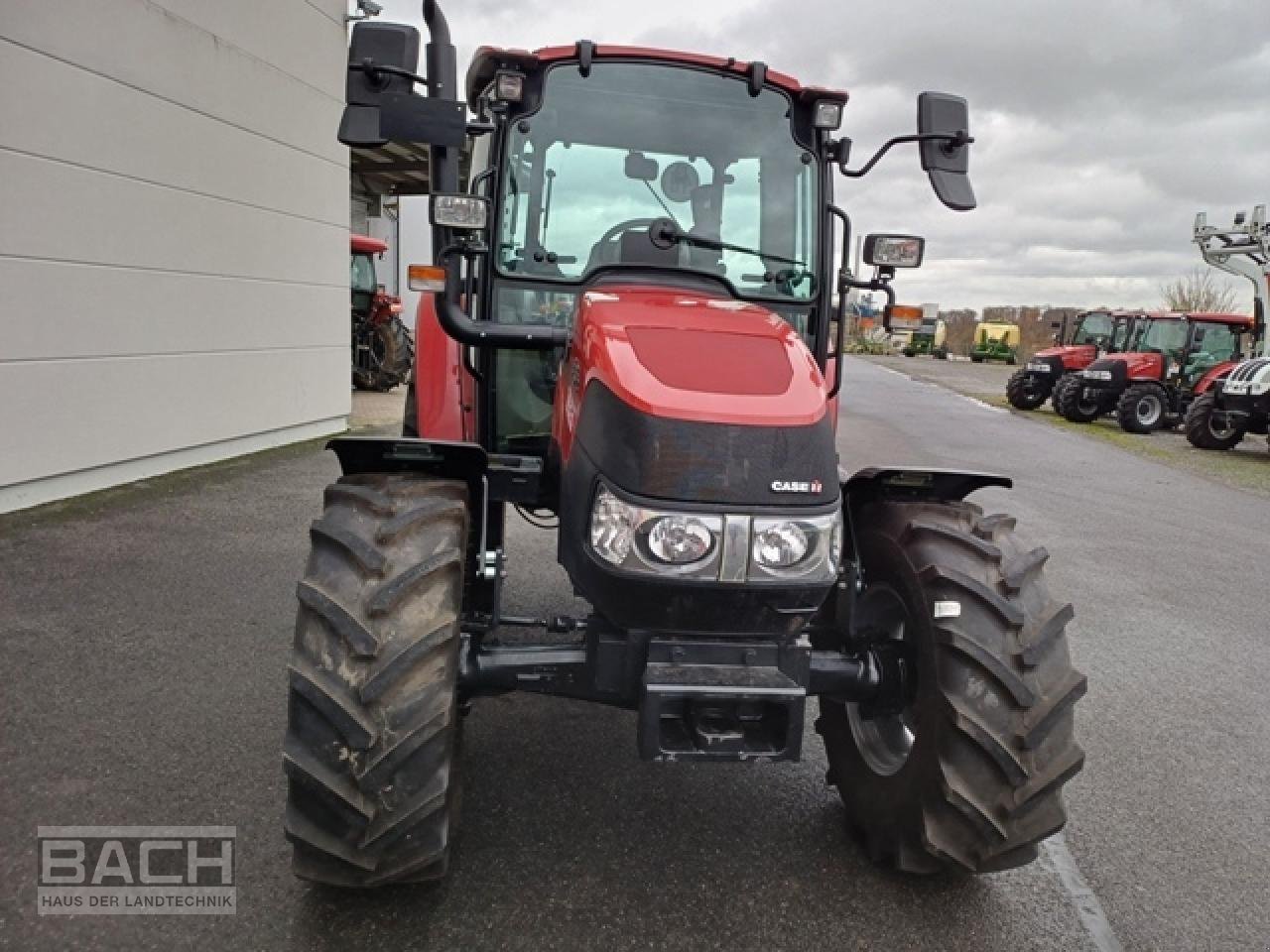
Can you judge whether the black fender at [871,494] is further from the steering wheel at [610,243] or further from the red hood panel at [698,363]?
the steering wheel at [610,243]

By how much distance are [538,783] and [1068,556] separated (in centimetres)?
555

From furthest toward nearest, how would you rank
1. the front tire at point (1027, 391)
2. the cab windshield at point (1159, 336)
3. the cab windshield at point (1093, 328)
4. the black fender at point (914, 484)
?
the cab windshield at point (1093, 328), the front tire at point (1027, 391), the cab windshield at point (1159, 336), the black fender at point (914, 484)

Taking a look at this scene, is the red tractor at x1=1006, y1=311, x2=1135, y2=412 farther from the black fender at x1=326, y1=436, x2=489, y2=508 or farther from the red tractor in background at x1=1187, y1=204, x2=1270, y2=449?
the black fender at x1=326, y1=436, x2=489, y2=508

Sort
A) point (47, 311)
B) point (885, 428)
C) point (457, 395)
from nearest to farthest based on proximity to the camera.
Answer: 1. point (457, 395)
2. point (47, 311)
3. point (885, 428)

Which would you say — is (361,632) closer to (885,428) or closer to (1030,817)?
(1030,817)

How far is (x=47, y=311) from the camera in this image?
654 cm

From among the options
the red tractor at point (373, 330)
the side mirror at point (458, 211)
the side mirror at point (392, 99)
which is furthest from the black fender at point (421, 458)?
the red tractor at point (373, 330)

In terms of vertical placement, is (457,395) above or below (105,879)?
above

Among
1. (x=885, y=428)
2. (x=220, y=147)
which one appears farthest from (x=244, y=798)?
(x=885, y=428)

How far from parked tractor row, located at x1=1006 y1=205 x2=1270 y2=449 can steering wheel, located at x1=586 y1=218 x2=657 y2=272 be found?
1480 centimetres

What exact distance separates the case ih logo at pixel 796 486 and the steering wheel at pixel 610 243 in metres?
1.42

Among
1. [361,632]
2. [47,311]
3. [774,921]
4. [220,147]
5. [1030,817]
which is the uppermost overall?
[220,147]

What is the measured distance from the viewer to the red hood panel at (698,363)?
92.9 inches

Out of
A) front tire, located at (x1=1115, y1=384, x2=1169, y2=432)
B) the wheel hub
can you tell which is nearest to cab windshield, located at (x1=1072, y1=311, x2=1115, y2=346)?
front tire, located at (x1=1115, y1=384, x2=1169, y2=432)
